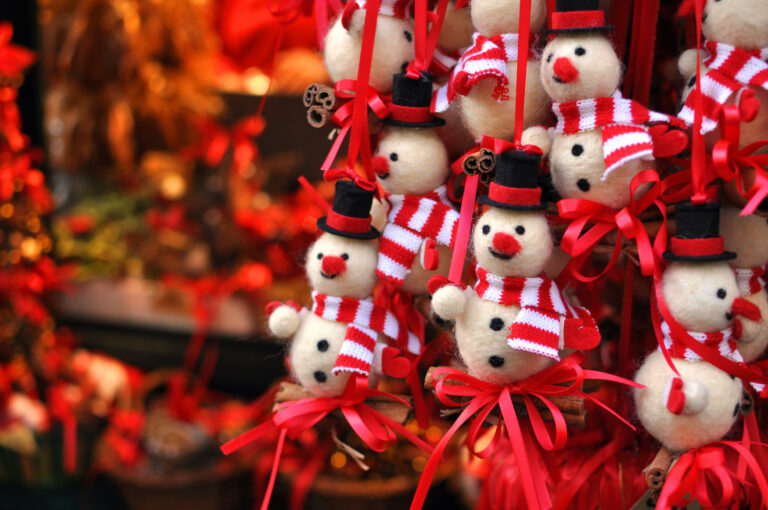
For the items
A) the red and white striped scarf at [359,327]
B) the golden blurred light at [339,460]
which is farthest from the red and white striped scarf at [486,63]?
the golden blurred light at [339,460]

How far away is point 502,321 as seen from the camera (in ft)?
2.27

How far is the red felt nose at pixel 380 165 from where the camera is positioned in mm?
756

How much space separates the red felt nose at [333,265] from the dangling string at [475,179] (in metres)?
0.11

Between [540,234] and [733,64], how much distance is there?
8.7 inches

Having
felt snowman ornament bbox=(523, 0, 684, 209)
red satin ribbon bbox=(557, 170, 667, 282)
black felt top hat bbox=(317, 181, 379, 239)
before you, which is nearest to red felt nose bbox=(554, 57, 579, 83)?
felt snowman ornament bbox=(523, 0, 684, 209)

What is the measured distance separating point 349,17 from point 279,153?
130 centimetres

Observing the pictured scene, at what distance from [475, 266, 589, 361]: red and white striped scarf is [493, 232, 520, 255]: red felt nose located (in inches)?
1.5

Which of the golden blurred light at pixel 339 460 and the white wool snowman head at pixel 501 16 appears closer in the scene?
the white wool snowman head at pixel 501 16

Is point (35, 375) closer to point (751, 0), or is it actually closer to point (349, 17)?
point (349, 17)

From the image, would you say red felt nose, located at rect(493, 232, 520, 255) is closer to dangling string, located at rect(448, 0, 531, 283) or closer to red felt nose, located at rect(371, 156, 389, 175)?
dangling string, located at rect(448, 0, 531, 283)

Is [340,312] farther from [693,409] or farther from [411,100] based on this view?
[693,409]

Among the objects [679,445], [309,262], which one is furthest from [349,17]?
[679,445]

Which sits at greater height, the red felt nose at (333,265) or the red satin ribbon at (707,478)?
the red felt nose at (333,265)

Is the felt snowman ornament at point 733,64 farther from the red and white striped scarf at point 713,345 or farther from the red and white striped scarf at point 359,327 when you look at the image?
the red and white striped scarf at point 359,327
